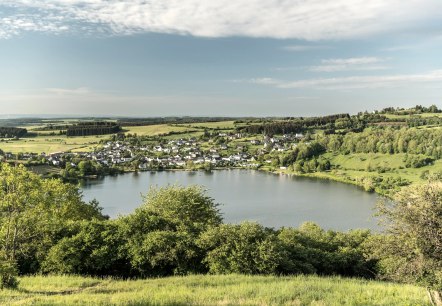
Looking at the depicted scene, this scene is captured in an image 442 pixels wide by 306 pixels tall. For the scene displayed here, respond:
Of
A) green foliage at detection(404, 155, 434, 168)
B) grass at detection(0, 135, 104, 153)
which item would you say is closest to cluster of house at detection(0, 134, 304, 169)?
grass at detection(0, 135, 104, 153)

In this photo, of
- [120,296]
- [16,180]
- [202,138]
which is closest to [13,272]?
[120,296]

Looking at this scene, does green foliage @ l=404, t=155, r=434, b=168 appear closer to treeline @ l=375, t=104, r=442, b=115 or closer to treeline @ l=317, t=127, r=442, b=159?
treeline @ l=317, t=127, r=442, b=159

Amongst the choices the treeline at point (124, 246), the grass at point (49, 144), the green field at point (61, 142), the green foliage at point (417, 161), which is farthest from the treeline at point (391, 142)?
the treeline at point (124, 246)

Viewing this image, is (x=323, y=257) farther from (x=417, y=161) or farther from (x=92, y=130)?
(x=92, y=130)

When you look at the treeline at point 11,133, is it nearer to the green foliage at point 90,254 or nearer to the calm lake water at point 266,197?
the calm lake water at point 266,197

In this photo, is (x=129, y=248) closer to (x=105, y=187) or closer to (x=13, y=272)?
(x=13, y=272)
